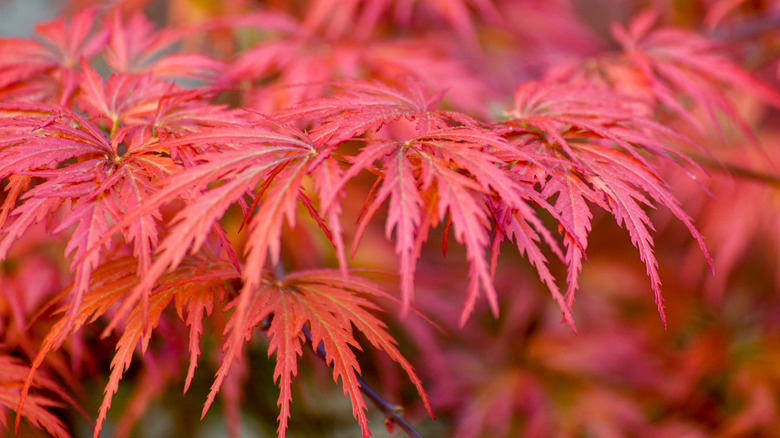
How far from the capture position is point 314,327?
0.56 metres

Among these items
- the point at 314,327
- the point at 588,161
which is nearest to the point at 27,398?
the point at 314,327

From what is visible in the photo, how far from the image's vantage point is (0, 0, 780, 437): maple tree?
50 centimetres

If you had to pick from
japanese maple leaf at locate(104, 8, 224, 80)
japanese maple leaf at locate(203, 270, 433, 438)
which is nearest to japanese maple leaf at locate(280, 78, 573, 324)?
japanese maple leaf at locate(203, 270, 433, 438)

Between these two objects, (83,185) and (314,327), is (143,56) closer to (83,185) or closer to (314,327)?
(83,185)

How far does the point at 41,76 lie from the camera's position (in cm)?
80

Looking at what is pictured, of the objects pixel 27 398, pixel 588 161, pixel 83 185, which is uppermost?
pixel 588 161

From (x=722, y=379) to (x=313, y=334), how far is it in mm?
1517

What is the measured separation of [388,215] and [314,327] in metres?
0.18

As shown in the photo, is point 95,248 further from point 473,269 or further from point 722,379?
point 722,379

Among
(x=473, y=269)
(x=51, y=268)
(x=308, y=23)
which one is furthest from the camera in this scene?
(x=308, y=23)

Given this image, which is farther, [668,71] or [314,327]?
[668,71]

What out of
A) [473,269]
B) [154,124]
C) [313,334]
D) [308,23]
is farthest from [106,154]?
[308,23]

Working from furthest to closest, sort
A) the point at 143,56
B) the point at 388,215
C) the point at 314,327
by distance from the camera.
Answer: the point at 143,56
the point at 314,327
the point at 388,215

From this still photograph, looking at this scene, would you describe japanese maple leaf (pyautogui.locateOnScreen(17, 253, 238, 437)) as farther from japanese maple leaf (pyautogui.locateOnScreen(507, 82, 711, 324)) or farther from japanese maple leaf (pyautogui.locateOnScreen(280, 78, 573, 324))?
japanese maple leaf (pyautogui.locateOnScreen(507, 82, 711, 324))
